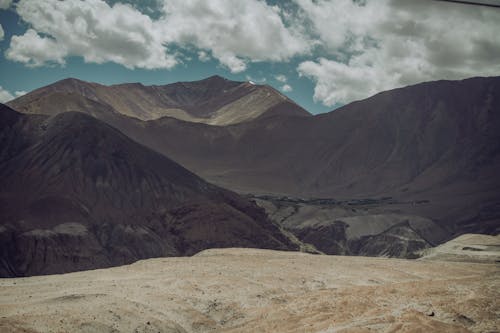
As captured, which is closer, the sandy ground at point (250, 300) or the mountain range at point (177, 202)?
the sandy ground at point (250, 300)

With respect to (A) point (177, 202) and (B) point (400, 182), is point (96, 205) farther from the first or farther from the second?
(B) point (400, 182)

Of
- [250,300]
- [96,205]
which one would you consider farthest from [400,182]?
[250,300]

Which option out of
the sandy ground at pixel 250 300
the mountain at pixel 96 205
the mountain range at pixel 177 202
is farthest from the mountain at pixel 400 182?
the sandy ground at pixel 250 300

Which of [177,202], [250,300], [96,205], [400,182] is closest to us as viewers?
[250,300]

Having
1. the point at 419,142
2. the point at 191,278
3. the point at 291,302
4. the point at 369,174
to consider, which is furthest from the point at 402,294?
the point at 419,142

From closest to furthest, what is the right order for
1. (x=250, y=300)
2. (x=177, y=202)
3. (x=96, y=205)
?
(x=250, y=300)
(x=96, y=205)
(x=177, y=202)

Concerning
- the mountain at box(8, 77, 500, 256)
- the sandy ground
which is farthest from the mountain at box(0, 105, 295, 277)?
the sandy ground

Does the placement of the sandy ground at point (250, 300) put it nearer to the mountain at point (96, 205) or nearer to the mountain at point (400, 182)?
the mountain at point (96, 205)
